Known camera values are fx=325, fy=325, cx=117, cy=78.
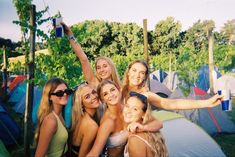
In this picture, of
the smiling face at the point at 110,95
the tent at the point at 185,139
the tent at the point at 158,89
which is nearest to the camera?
the smiling face at the point at 110,95

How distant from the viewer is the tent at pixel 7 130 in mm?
9344

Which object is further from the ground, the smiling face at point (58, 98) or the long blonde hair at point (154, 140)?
the smiling face at point (58, 98)

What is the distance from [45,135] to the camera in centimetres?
276

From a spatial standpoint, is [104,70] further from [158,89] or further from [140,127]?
[158,89]

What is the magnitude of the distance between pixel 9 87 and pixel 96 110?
18.7 meters

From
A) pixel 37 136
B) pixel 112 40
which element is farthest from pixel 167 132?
pixel 112 40

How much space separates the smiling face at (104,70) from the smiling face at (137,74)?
358 millimetres

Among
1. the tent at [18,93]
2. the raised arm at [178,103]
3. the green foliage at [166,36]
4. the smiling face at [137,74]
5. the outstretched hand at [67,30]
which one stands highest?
the green foliage at [166,36]

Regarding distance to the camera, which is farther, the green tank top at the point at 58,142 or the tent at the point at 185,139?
the tent at the point at 185,139

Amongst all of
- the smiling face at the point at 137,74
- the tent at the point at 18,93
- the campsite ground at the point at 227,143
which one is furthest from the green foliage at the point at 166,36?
the smiling face at the point at 137,74

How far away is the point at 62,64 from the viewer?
6.05 meters

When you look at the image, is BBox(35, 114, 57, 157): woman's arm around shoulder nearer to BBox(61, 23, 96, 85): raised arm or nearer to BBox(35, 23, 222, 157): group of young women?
BBox(35, 23, 222, 157): group of young women

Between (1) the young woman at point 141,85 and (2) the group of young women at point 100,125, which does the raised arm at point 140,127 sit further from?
(1) the young woman at point 141,85

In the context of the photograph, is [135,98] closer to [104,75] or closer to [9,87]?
[104,75]
